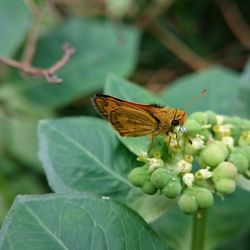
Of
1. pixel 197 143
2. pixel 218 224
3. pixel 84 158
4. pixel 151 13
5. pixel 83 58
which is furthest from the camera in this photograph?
pixel 151 13

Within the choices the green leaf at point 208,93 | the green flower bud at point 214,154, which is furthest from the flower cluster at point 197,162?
the green leaf at point 208,93

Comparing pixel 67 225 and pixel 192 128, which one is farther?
pixel 192 128

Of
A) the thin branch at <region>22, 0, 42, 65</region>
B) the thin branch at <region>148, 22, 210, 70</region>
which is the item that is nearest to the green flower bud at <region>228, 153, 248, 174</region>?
the thin branch at <region>22, 0, 42, 65</region>

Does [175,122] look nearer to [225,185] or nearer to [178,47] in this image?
[225,185]

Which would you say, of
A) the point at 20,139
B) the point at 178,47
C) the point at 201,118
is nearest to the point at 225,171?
the point at 201,118

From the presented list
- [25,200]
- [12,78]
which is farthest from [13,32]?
[25,200]

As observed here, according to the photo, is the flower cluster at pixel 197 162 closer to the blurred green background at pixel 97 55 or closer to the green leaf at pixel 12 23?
the blurred green background at pixel 97 55
